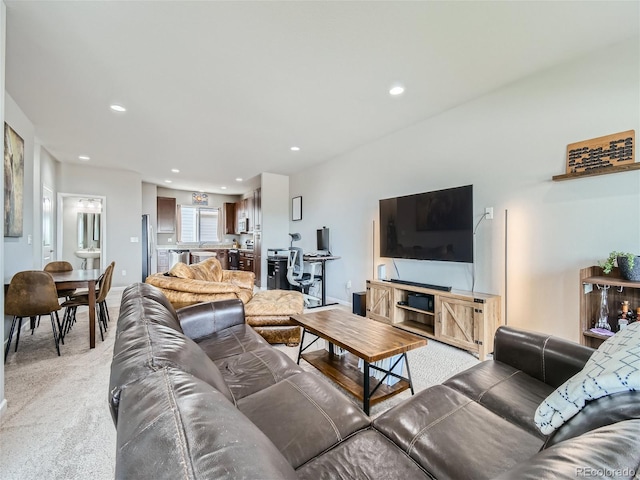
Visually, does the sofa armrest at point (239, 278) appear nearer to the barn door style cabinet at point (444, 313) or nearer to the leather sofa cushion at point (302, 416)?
the barn door style cabinet at point (444, 313)

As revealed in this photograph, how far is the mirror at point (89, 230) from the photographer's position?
6.09 metres

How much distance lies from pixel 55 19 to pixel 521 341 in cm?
376

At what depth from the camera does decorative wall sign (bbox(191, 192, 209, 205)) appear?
853 centimetres

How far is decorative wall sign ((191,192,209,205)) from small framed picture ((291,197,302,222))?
12.5ft

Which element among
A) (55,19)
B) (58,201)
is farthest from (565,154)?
(58,201)

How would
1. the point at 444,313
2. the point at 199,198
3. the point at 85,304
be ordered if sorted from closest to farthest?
1. the point at 444,313
2. the point at 85,304
3. the point at 199,198

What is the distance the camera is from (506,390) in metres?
1.37

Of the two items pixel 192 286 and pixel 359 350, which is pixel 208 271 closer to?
pixel 192 286

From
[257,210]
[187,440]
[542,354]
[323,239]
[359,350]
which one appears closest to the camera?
[187,440]

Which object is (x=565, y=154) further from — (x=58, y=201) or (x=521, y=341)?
(x=58, y=201)

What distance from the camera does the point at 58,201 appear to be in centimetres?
550

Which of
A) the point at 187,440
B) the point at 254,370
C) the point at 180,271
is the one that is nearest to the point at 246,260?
the point at 180,271

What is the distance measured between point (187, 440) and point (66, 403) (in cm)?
227

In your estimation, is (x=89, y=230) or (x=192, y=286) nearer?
(x=192, y=286)
